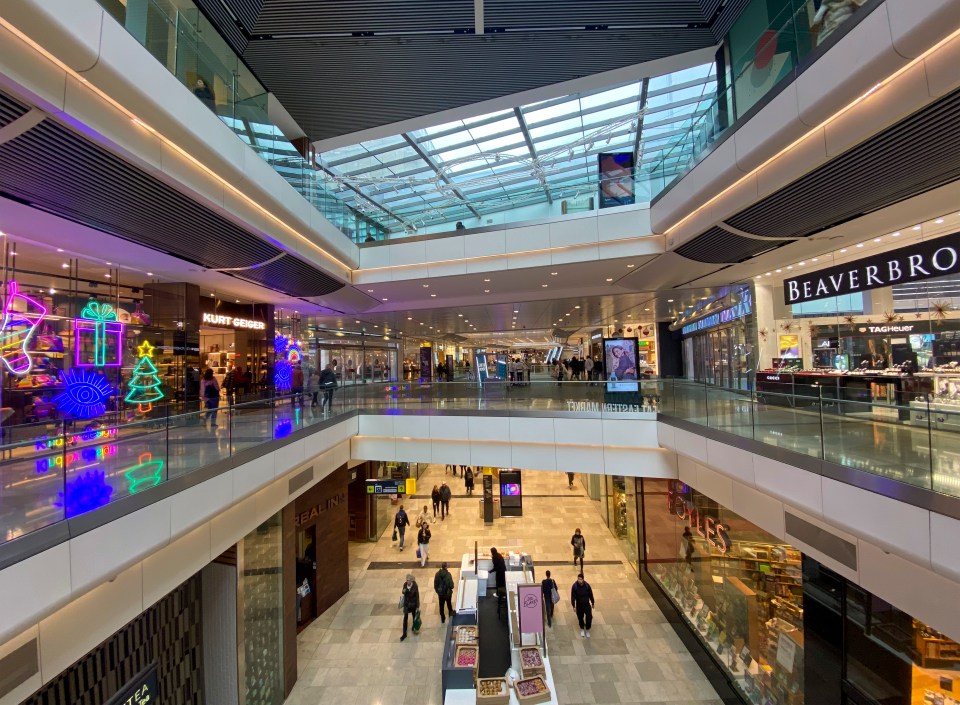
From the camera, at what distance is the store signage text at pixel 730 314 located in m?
12.9

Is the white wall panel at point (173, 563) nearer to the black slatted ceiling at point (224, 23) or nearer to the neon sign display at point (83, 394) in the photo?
the neon sign display at point (83, 394)

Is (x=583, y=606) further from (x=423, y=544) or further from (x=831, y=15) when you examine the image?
(x=831, y=15)

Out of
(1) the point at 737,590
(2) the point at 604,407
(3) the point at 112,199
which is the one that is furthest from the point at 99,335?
(1) the point at 737,590

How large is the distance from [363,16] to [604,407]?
9.24 metres

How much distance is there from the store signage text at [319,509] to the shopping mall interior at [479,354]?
119 mm

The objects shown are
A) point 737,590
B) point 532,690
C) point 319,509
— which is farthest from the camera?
point 319,509

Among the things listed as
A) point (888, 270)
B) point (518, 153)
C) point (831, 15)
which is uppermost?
point (518, 153)

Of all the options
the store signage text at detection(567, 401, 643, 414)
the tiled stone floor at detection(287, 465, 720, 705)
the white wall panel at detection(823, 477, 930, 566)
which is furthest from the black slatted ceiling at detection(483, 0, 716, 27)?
the tiled stone floor at detection(287, 465, 720, 705)

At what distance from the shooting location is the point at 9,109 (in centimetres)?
371

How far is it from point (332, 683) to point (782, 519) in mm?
7862

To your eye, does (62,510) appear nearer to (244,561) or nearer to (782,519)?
(244,561)

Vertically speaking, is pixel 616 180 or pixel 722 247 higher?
pixel 616 180

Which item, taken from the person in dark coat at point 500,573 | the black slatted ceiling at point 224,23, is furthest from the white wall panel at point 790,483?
the black slatted ceiling at point 224,23

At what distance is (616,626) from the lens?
9289 millimetres
